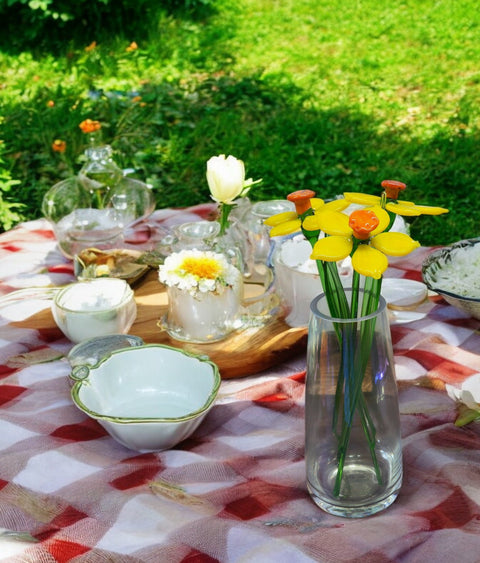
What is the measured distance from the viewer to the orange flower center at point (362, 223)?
3.05 ft

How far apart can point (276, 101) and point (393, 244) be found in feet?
13.5

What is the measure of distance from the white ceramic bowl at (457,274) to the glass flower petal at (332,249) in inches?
32.0

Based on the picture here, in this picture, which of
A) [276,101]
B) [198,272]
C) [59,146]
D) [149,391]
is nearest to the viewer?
[149,391]

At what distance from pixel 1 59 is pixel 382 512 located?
5155mm

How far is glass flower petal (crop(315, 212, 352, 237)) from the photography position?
0.95 m

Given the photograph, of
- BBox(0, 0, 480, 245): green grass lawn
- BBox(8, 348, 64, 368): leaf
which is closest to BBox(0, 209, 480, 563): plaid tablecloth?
BBox(8, 348, 64, 368): leaf

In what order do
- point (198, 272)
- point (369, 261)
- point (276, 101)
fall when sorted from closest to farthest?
point (369, 261) → point (198, 272) → point (276, 101)

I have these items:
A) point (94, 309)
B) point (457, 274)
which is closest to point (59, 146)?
point (94, 309)

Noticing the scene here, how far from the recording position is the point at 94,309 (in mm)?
1718

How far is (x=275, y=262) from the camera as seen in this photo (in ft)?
5.80

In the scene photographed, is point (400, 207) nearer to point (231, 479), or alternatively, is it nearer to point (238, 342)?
point (231, 479)

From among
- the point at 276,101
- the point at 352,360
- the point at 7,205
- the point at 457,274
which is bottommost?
the point at 7,205

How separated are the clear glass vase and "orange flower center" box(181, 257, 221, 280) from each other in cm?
59

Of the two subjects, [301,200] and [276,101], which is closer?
[301,200]
